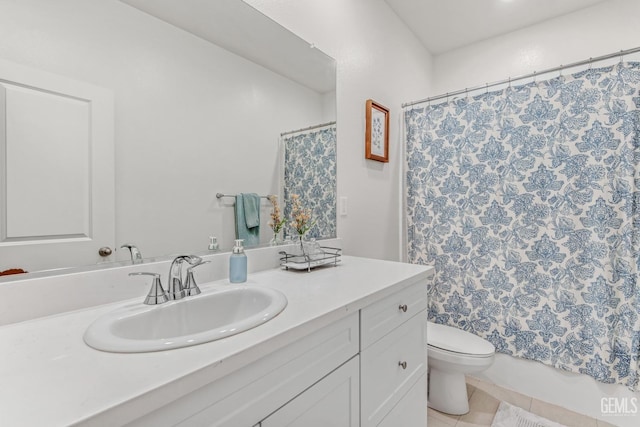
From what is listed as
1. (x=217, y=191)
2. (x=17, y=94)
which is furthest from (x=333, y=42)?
(x=17, y=94)

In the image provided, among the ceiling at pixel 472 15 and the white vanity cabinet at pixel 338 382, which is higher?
the ceiling at pixel 472 15

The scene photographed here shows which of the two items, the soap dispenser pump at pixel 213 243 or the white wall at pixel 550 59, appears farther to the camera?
the white wall at pixel 550 59

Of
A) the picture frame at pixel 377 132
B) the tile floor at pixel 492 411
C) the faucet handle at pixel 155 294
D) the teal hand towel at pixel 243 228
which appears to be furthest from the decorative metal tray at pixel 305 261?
the tile floor at pixel 492 411

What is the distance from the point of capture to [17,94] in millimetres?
747

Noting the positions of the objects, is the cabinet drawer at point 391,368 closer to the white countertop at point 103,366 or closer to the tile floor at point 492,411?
the white countertop at point 103,366

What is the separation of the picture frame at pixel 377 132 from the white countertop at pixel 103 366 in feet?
4.11

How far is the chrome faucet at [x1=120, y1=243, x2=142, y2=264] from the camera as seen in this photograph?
94 centimetres

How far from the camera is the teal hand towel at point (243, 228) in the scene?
4.04 feet

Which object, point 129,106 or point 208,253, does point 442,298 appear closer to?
point 208,253

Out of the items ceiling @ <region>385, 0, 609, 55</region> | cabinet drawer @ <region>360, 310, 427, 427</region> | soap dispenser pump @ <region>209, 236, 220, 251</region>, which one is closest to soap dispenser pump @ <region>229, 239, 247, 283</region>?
soap dispenser pump @ <region>209, 236, 220, 251</region>

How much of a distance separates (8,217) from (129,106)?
0.43 metres

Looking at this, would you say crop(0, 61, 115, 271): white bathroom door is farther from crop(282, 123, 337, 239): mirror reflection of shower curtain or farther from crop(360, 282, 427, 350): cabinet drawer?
crop(360, 282, 427, 350): cabinet drawer

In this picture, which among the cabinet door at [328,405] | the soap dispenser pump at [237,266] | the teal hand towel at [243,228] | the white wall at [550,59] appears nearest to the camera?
the cabinet door at [328,405]

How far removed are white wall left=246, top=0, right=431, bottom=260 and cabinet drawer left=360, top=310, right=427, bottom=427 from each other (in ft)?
2.17
